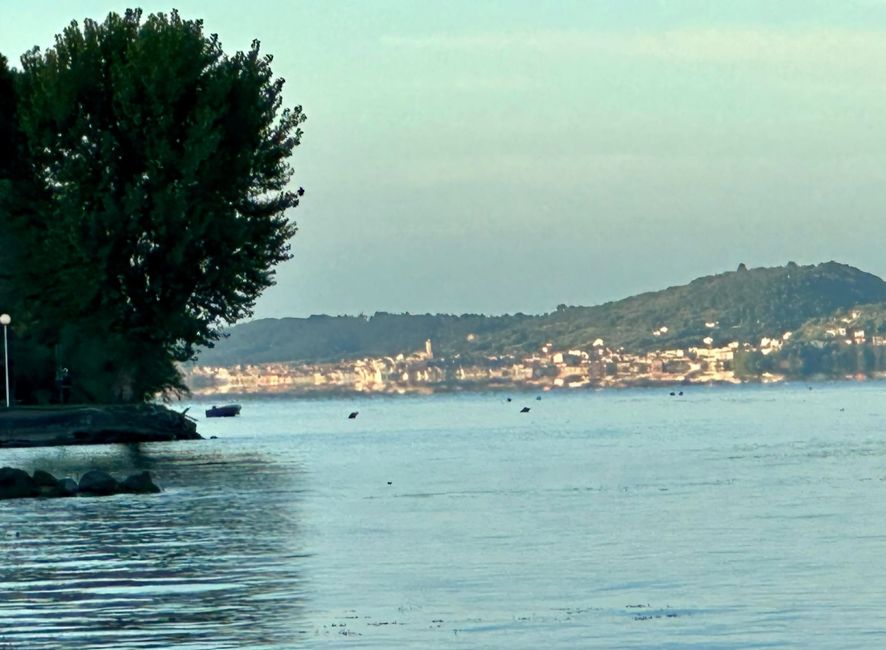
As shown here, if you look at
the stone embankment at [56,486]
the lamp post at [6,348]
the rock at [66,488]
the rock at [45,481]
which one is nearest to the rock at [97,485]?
the stone embankment at [56,486]

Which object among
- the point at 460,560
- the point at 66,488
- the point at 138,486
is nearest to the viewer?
the point at 460,560

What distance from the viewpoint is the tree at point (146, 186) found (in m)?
86.3

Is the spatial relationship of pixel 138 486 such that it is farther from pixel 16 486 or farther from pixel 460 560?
pixel 460 560

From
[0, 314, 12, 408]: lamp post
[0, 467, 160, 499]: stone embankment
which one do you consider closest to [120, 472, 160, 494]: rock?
[0, 467, 160, 499]: stone embankment

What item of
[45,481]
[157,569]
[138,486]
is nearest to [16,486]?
[45,481]

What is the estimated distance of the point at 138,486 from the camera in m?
55.0

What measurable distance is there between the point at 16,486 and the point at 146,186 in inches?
1383

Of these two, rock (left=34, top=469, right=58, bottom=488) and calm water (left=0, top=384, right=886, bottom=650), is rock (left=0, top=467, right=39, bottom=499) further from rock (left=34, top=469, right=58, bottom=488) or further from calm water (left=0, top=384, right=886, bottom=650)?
calm water (left=0, top=384, right=886, bottom=650)

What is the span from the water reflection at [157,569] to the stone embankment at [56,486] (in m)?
0.90

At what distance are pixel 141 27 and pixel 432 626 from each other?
70.5m

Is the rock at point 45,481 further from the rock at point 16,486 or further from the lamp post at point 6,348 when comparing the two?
the lamp post at point 6,348

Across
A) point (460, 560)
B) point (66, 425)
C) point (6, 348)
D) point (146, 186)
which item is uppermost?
point (146, 186)

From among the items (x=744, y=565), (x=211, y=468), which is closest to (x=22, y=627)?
(x=744, y=565)

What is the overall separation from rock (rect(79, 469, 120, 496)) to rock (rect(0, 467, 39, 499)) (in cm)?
132
